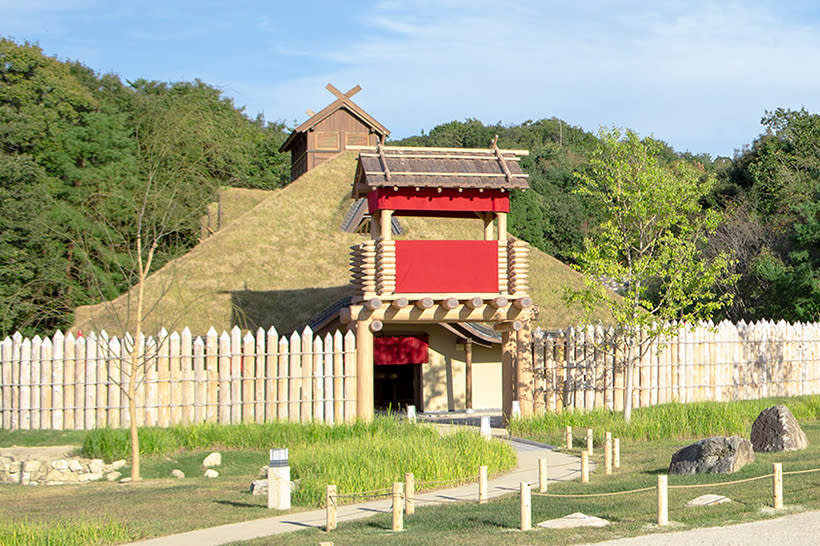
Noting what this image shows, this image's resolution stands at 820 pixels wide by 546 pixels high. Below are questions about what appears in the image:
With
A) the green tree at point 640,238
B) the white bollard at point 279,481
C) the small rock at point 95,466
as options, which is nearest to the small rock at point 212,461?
the small rock at point 95,466

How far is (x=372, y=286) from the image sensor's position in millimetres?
21625

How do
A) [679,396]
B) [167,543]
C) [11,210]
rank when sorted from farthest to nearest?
[11,210] → [679,396] → [167,543]

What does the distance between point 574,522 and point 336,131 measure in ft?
109

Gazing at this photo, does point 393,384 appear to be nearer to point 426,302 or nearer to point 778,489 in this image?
point 426,302

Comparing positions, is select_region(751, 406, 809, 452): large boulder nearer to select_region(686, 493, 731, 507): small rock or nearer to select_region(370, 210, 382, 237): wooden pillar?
select_region(686, 493, 731, 507): small rock

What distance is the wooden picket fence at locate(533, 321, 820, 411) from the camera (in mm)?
22891

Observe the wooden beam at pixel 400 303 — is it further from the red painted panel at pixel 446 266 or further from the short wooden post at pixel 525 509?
the short wooden post at pixel 525 509

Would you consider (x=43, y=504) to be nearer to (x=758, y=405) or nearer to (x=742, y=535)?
(x=742, y=535)

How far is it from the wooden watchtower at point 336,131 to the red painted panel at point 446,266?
65.8 feet

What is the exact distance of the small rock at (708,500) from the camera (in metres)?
12.0

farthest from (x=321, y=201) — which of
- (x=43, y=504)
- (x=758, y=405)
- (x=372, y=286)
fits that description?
(x=43, y=504)

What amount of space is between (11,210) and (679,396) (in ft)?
70.8

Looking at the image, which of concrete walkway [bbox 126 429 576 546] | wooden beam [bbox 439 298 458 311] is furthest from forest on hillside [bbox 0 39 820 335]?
concrete walkway [bbox 126 429 576 546]

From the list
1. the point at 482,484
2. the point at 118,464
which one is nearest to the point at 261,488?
the point at 482,484
